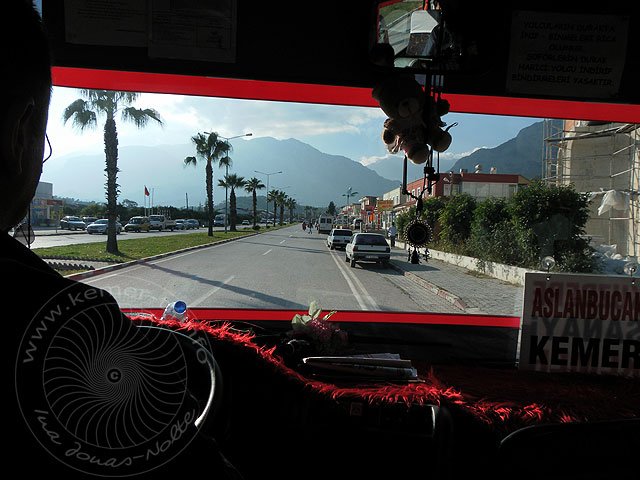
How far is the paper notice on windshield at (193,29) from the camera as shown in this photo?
90.7 inches

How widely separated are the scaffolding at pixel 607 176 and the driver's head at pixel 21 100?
2.83m

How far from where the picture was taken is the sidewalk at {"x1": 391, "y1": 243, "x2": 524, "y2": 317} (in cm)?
247

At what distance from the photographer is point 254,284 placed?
2568 mm

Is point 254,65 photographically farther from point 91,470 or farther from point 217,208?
point 91,470

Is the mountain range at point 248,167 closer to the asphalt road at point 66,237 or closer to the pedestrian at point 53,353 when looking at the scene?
the asphalt road at point 66,237

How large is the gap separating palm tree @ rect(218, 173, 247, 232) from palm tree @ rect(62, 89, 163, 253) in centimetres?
76

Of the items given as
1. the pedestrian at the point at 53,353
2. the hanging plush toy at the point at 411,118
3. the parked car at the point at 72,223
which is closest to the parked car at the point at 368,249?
the hanging plush toy at the point at 411,118

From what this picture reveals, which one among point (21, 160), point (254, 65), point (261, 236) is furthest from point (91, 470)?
point (261, 236)

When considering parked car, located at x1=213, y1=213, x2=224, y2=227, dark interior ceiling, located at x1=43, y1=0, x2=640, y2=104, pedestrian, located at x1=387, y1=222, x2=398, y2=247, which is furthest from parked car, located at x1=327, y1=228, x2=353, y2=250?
dark interior ceiling, located at x1=43, y1=0, x2=640, y2=104

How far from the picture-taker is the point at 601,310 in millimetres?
2207

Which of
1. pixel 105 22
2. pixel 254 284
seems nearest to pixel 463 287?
pixel 254 284

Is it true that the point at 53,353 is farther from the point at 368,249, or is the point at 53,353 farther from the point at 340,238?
the point at 340,238

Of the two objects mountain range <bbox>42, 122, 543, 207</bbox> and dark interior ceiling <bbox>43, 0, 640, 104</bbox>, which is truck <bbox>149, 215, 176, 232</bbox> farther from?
dark interior ceiling <bbox>43, 0, 640, 104</bbox>

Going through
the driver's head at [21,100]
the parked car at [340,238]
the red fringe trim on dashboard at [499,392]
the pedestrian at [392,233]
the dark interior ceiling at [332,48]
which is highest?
the dark interior ceiling at [332,48]
